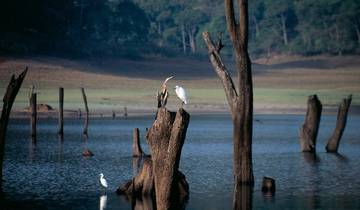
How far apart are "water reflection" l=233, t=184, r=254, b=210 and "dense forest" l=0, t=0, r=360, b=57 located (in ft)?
177

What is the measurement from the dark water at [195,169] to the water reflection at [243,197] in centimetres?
18

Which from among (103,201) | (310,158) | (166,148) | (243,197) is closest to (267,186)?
(243,197)

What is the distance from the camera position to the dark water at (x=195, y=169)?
23141mm

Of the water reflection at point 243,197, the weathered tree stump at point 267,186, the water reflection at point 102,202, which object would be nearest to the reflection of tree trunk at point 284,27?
the weathered tree stump at point 267,186

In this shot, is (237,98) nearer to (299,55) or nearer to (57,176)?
(57,176)

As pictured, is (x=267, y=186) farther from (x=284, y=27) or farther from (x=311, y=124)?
(x=284, y=27)

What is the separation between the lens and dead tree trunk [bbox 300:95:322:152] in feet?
110

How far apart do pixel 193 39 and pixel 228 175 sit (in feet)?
299

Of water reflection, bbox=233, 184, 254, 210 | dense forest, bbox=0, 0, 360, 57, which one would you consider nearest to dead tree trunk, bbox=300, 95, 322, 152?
water reflection, bbox=233, 184, 254, 210

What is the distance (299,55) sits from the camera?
10825 cm

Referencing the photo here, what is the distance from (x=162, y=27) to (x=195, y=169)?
306ft

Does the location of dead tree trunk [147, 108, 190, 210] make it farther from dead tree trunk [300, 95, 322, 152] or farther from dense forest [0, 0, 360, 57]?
dense forest [0, 0, 360, 57]

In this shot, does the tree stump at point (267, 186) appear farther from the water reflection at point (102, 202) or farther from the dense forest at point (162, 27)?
the dense forest at point (162, 27)

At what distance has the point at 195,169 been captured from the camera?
29875mm
